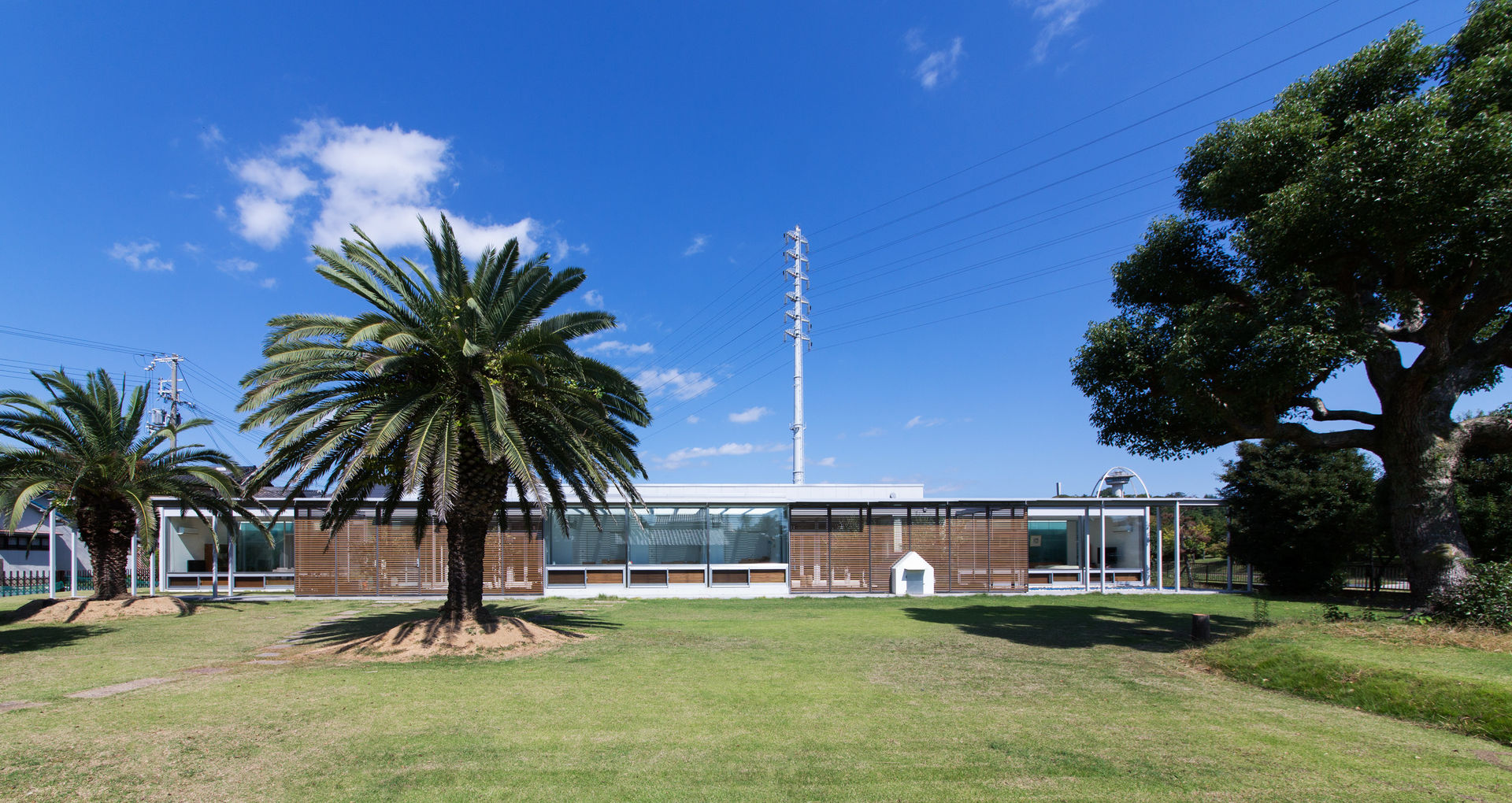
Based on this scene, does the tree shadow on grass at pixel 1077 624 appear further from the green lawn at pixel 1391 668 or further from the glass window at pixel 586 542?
the glass window at pixel 586 542

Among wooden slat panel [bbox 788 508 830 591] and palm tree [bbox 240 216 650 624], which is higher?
palm tree [bbox 240 216 650 624]

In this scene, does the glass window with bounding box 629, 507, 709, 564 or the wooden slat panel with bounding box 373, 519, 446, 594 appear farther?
the glass window with bounding box 629, 507, 709, 564

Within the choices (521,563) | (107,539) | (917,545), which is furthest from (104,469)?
(917,545)

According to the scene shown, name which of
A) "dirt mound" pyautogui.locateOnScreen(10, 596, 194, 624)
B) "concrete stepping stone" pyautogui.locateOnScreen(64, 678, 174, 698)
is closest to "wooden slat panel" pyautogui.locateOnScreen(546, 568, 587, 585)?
"dirt mound" pyautogui.locateOnScreen(10, 596, 194, 624)

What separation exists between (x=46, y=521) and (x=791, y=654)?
38.5 m

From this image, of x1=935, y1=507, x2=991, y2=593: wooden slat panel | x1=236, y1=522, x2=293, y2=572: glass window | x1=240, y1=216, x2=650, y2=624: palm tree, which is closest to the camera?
x1=240, y1=216, x2=650, y2=624: palm tree

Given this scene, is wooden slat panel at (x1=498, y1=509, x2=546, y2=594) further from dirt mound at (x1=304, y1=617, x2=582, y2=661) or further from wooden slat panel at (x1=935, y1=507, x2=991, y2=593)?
wooden slat panel at (x1=935, y1=507, x2=991, y2=593)

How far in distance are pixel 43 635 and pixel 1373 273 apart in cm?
2546

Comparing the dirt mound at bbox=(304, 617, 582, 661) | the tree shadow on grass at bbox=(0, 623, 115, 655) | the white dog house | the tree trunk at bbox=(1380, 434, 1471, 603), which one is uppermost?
the tree trunk at bbox=(1380, 434, 1471, 603)

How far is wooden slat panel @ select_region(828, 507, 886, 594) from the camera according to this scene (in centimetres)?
2234

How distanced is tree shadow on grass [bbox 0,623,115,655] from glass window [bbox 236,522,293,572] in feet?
25.2

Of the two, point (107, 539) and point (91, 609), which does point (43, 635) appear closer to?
point (91, 609)

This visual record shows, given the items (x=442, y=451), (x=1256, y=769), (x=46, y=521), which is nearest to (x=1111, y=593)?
(x=1256, y=769)

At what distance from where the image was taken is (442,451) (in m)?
11.1
